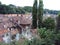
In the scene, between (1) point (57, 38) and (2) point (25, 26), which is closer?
(1) point (57, 38)

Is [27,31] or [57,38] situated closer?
[57,38]

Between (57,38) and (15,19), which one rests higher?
(15,19)

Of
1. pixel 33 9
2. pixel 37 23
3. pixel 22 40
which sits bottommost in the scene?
pixel 22 40

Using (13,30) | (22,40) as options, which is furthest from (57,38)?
(13,30)

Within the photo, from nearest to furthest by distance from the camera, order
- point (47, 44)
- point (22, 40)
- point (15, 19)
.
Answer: point (47, 44)
point (22, 40)
point (15, 19)

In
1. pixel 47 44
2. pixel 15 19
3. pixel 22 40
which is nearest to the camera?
pixel 47 44

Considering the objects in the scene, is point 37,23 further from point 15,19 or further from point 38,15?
point 15,19

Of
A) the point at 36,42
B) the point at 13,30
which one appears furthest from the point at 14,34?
the point at 36,42

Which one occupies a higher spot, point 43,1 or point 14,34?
point 43,1

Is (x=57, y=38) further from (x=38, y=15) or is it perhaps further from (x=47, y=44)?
(x=38, y=15)
